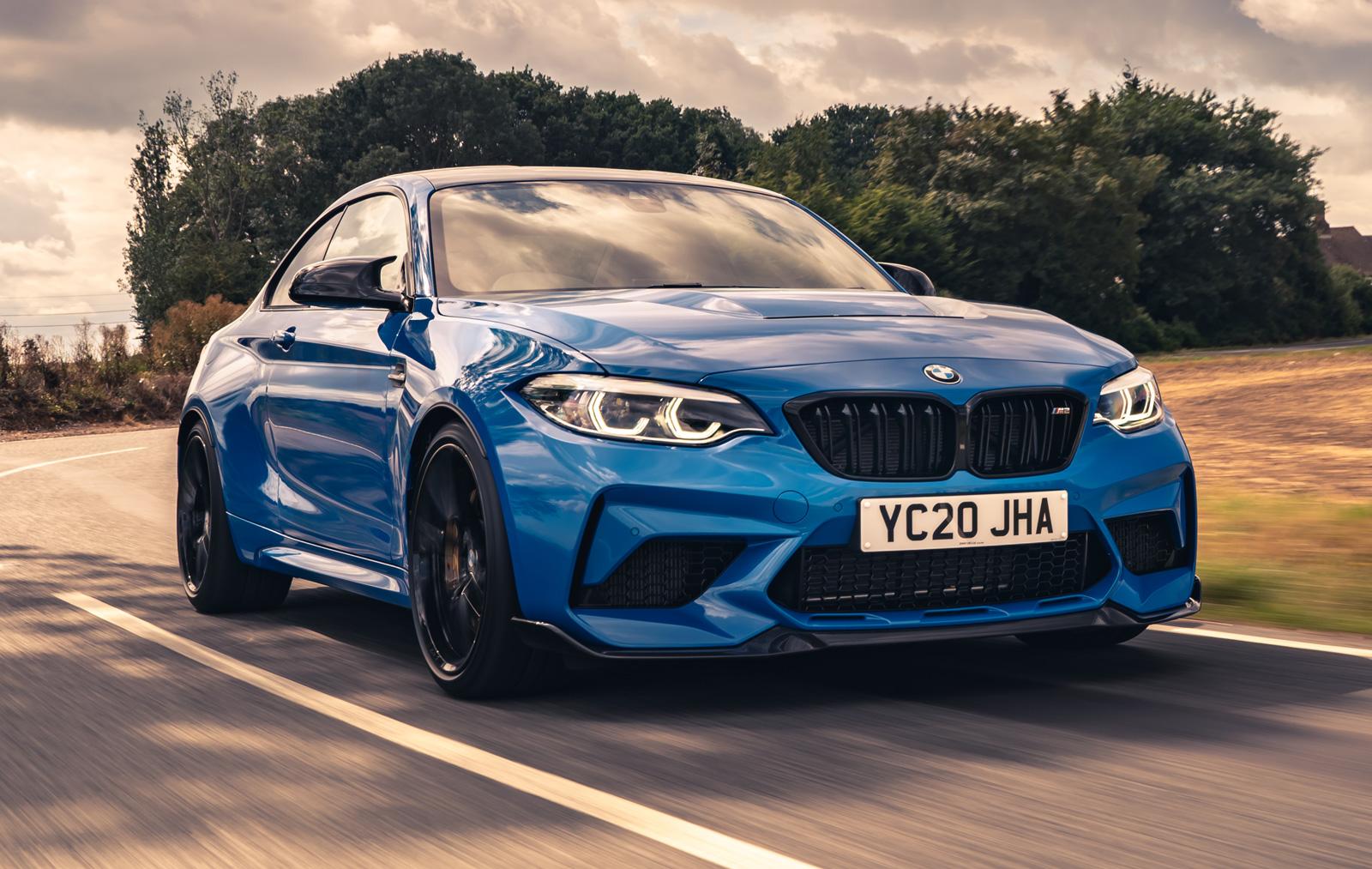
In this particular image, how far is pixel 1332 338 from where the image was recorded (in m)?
68.4

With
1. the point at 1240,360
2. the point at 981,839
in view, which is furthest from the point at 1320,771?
the point at 1240,360

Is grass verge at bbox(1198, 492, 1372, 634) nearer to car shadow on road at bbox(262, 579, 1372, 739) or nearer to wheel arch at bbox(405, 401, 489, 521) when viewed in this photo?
car shadow on road at bbox(262, 579, 1372, 739)

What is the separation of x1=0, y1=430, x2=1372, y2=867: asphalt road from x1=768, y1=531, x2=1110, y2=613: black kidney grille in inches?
12.1

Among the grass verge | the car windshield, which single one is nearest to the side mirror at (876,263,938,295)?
the car windshield

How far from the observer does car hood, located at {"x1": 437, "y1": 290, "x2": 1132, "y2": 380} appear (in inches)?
179

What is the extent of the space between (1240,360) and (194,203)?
174 ft

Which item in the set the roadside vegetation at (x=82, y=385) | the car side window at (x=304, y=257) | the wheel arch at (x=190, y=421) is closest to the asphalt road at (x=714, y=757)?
the wheel arch at (x=190, y=421)

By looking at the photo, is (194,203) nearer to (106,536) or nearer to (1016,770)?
(106,536)

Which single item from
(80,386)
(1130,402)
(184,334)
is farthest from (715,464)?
(184,334)

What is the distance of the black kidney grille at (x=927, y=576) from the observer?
173 inches

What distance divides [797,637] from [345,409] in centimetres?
203

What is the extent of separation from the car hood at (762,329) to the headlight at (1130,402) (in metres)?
0.07

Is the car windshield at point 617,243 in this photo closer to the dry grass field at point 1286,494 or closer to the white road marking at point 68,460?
the dry grass field at point 1286,494

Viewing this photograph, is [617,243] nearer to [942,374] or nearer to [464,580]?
[464,580]
